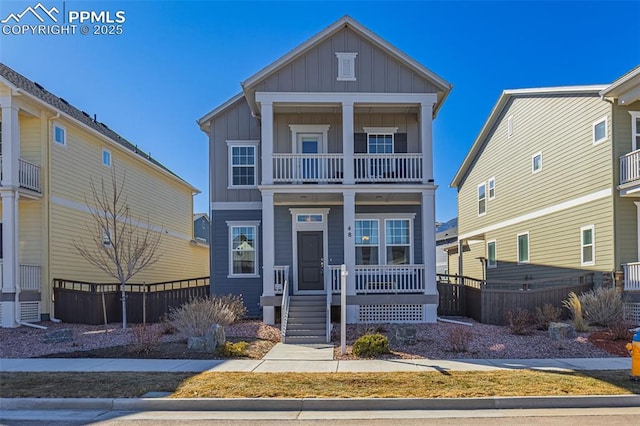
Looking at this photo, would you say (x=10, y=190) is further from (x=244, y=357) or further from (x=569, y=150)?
(x=569, y=150)

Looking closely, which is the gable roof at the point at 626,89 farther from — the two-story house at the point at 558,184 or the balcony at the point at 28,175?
the balcony at the point at 28,175

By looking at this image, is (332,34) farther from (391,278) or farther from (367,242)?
(391,278)

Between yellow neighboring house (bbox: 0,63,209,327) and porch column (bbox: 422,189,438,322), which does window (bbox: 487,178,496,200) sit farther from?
yellow neighboring house (bbox: 0,63,209,327)

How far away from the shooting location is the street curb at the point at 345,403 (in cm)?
760

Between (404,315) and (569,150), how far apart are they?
926 centimetres

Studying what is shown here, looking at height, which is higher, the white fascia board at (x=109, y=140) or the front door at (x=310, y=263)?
the white fascia board at (x=109, y=140)

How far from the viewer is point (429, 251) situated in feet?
51.7

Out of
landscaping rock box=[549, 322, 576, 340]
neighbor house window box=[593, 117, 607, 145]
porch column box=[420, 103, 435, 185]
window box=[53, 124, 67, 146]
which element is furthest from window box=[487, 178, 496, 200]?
window box=[53, 124, 67, 146]

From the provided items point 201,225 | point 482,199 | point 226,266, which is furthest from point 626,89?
point 201,225

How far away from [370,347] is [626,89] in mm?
11742

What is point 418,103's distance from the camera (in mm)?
16219

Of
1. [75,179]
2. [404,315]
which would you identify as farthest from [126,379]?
[75,179]

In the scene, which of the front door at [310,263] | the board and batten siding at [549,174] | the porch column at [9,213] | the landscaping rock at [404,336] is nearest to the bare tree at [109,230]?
the porch column at [9,213]

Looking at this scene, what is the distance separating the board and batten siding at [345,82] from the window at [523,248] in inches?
367
